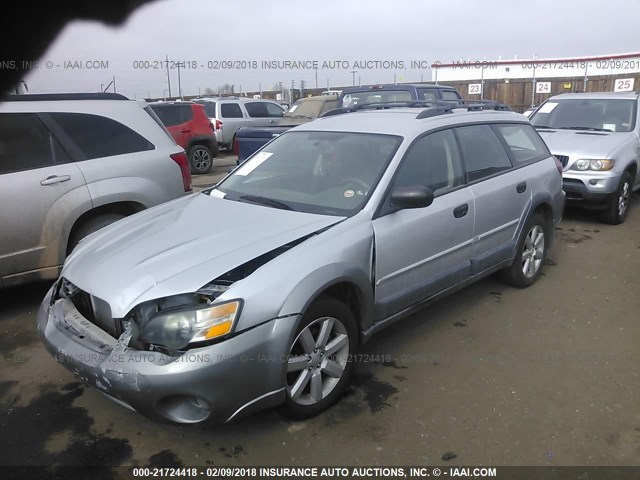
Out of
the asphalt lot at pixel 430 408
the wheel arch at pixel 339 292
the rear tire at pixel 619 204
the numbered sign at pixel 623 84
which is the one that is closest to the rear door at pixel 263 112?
the rear tire at pixel 619 204

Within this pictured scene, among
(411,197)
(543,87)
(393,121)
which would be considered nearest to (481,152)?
(393,121)

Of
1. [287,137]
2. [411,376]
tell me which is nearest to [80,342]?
[411,376]

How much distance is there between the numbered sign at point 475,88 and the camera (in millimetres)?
23578

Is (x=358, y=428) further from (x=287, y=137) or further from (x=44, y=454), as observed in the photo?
(x=287, y=137)

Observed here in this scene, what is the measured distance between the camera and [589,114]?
7.99m

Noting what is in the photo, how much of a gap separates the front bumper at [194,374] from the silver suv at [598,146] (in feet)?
19.0

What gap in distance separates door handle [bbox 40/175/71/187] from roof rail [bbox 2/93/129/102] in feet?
2.45

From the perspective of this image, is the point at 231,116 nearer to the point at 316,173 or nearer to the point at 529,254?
the point at 529,254

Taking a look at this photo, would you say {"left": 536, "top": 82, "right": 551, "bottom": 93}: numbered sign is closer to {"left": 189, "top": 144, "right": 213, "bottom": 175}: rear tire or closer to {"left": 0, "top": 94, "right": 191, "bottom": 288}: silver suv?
{"left": 189, "top": 144, "right": 213, "bottom": 175}: rear tire

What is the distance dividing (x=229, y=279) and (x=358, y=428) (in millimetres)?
1126

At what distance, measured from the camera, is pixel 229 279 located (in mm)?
2533

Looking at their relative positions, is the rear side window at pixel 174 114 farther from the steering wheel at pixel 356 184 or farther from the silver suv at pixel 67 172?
the steering wheel at pixel 356 184

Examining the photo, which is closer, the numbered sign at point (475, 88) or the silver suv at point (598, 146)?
the silver suv at point (598, 146)

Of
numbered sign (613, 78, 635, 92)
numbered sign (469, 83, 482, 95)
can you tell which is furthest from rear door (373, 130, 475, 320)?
numbered sign (469, 83, 482, 95)
